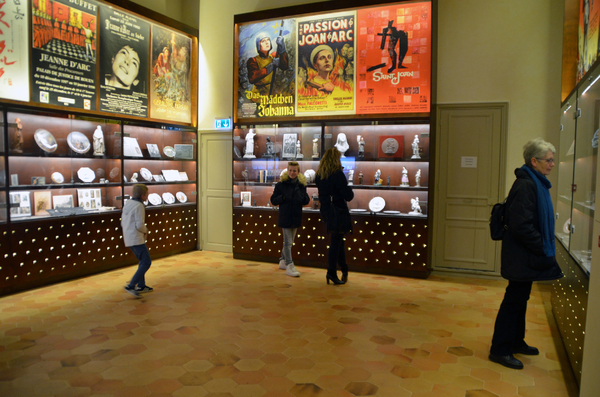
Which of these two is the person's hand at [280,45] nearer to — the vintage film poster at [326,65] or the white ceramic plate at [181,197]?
the vintage film poster at [326,65]

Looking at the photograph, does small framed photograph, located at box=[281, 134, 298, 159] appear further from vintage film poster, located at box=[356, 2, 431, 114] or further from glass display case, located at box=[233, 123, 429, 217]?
vintage film poster, located at box=[356, 2, 431, 114]

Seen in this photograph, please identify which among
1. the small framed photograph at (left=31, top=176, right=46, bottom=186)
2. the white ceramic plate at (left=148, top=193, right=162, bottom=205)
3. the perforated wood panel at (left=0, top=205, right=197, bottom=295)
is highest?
the small framed photograph at (left=31, top=176, right=46, bottom=186)

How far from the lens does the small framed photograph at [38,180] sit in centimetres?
570

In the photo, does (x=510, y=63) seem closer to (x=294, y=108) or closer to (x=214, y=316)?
(x=294, y=108)

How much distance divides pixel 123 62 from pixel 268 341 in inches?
213

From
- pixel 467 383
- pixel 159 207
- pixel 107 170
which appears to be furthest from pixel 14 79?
pixel 467 383

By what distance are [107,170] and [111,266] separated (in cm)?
157

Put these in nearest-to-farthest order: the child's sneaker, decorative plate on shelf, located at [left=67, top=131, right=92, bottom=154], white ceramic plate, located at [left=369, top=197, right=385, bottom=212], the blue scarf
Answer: the blue scarf < the child's sneaker < decorative plate on shelf, located at [left=67, top=131, right=92, bottom=154] < white ceramic plate, located at [left=369, top=197, right=385, bottom=212]

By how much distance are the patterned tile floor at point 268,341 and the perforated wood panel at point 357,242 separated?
51cm

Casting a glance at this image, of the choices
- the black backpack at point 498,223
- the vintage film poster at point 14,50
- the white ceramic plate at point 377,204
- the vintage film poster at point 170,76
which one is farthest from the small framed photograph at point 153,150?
the black backpack at point 498,223

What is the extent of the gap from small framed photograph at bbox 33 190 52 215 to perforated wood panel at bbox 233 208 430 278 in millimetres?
2961

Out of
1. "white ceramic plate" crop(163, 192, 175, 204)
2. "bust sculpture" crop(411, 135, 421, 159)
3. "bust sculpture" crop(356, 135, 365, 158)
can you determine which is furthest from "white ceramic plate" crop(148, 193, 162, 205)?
"bust sculpture" crop(411, 135, 421, 159)

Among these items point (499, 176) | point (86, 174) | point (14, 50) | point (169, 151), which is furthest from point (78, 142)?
point (499, 176)

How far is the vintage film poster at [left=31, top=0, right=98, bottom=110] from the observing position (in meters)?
5.60
